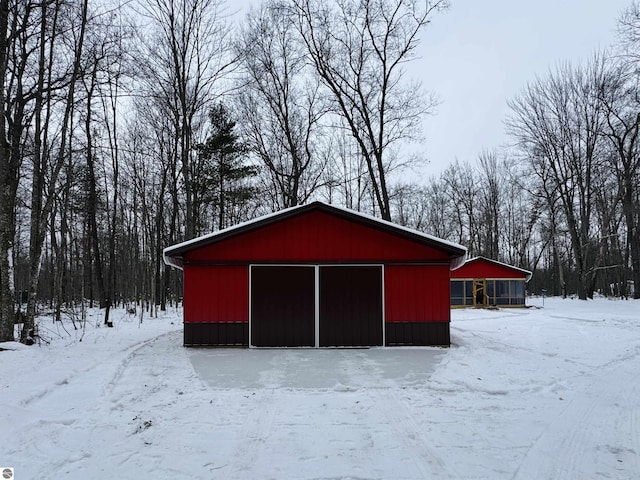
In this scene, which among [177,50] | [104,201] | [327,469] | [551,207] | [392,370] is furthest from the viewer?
[551,207]

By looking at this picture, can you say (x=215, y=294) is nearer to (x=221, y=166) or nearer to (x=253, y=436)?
(x=253, y=436)

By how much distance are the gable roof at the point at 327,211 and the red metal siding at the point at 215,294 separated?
578 millimetres

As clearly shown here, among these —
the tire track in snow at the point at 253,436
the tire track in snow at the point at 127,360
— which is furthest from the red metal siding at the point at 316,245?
the tire track in snow at the point at 253,436

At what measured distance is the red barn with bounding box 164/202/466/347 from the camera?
10.3m

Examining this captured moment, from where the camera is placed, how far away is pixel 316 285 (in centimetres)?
1040

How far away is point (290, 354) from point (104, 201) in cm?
2133

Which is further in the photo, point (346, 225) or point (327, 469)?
point (346, 225)

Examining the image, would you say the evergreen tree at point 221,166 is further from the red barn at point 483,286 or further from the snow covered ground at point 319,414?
the snow covered ground at point 319,414

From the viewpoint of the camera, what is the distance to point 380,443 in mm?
4211

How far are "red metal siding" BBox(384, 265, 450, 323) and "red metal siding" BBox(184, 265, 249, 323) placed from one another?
344 centimetres

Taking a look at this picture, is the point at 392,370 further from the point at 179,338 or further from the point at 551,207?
the point at 551,207

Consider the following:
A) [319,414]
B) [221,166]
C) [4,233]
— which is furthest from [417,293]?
[221,166]

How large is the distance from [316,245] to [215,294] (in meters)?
2.67

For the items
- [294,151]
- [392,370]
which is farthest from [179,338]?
[294,151]
